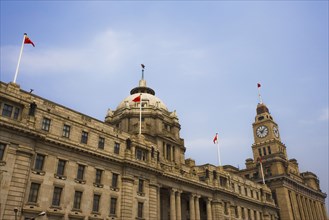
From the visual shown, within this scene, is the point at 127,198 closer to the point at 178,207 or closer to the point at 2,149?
the point at 178,207

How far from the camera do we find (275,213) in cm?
8712

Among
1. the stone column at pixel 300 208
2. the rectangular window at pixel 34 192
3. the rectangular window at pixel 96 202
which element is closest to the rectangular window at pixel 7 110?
the rectangular window at pixel 34 192

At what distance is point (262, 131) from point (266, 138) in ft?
11.4

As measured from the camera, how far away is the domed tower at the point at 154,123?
6688 cm

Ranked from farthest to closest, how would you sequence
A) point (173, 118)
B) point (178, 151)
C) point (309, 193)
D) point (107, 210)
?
Result: point (309, 193) < point (173, 118) < point (178, 151) < point (107, 210)

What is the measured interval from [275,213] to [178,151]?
37.1m

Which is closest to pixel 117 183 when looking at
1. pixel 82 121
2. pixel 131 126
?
pixel 82 121

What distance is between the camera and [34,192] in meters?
38.2

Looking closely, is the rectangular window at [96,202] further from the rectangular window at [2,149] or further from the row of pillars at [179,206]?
the row of pillars at [179,206]

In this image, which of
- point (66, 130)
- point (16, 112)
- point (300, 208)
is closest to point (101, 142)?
point (66, 130)

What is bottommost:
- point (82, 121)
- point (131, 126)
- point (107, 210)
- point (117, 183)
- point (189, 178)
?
point (107, 210)

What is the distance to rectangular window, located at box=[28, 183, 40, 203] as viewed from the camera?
1483 inches

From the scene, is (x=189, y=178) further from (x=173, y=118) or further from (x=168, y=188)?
(x=173, y=118)

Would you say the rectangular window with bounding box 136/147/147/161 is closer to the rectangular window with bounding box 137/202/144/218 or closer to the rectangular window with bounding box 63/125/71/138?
the rectangular window with bounding box 137/202/144/218
